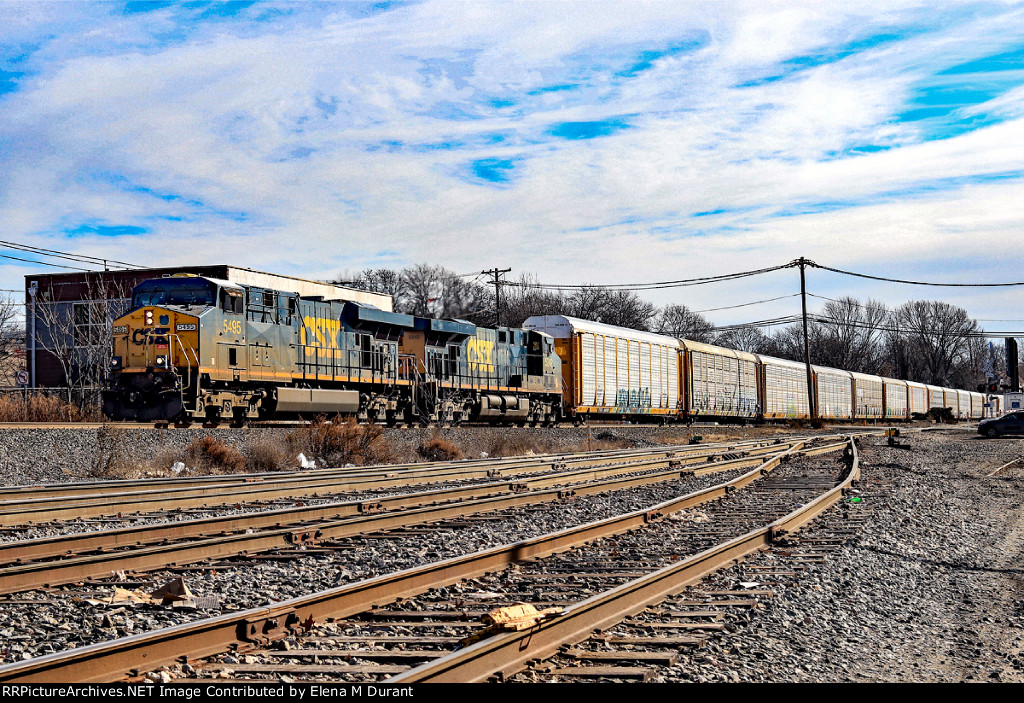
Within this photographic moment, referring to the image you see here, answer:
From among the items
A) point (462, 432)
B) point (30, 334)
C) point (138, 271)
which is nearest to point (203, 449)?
point (462, 432)

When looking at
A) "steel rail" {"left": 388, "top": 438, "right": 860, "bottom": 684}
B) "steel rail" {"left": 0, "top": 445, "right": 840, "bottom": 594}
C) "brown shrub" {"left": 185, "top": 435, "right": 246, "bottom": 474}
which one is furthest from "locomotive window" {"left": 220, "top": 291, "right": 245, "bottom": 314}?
"steel rail" {"left": 388, "top": 438, "right": 860, "bottom": 684}

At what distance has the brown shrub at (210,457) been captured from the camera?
1565cm

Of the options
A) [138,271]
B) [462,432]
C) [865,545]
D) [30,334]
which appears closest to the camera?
[865,545]

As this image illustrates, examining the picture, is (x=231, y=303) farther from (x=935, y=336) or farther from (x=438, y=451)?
(x=935, y=336)

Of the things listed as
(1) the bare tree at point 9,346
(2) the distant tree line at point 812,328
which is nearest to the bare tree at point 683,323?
(2) the distant tree line at point 812,328

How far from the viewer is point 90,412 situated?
22312mm

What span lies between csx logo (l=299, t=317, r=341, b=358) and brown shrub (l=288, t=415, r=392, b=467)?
9.25ft

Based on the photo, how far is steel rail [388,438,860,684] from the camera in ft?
12.9

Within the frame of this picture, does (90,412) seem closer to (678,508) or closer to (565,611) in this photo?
(678,508)

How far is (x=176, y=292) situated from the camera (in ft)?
62.4

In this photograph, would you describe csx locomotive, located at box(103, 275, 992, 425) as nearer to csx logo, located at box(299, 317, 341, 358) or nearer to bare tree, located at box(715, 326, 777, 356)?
csx logo, located at box(299, 317, 341, 358)

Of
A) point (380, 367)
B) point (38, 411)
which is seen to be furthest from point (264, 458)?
point (38, 411)

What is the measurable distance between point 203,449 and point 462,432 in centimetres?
770

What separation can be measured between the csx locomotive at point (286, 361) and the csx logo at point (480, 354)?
0.03 meters
